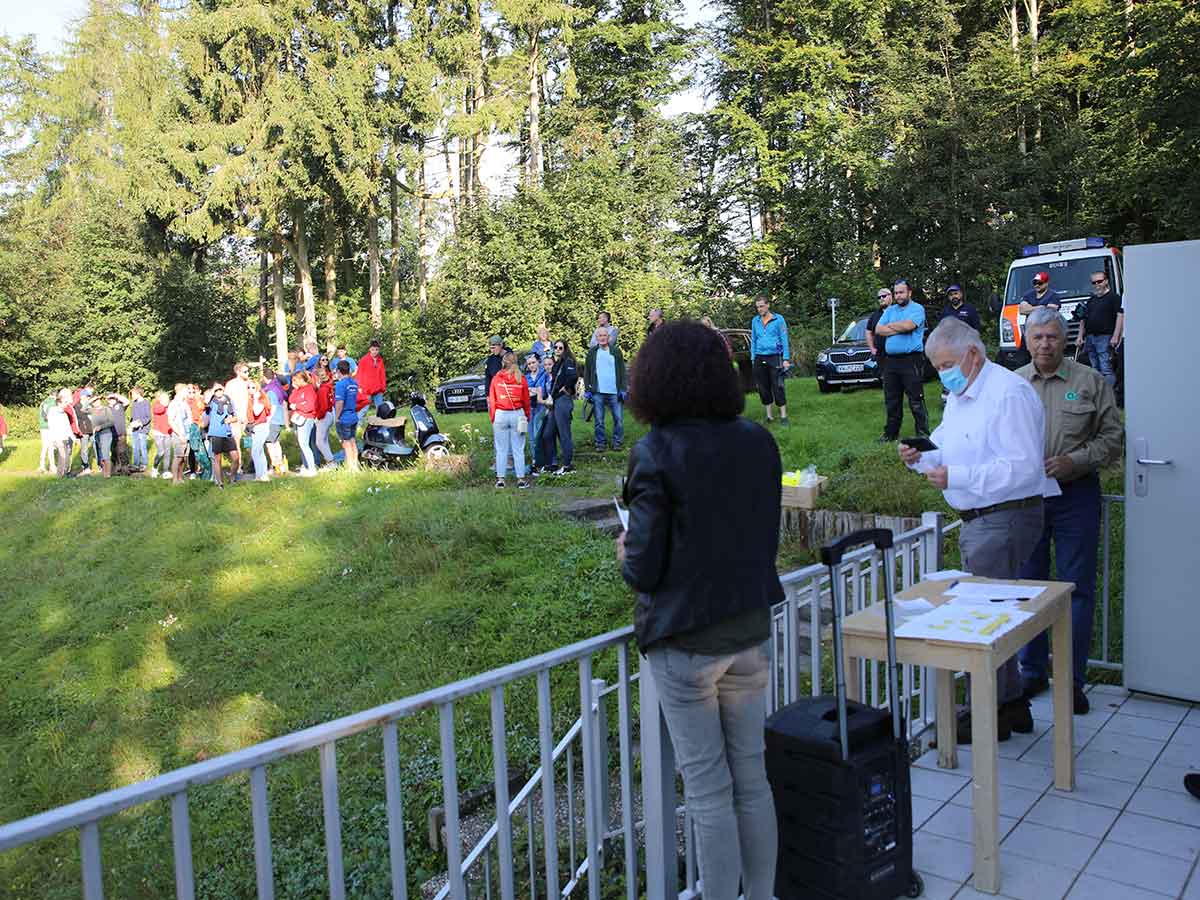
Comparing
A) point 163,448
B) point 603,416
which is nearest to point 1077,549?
point 603,416

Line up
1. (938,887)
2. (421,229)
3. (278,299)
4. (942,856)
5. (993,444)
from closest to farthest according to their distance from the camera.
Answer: (938,887) → (942,856) → (993,444) → (278,299) → (421,229)

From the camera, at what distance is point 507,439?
41.2 ft

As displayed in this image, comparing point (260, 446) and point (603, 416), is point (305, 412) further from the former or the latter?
point (603, 416)

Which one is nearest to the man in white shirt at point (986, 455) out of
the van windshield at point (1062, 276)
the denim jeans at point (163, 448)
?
the van windshield at point (1062, 276)

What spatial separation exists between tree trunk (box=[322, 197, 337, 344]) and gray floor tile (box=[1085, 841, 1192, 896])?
1191 inches

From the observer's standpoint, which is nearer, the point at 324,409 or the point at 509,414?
the point at 509,414

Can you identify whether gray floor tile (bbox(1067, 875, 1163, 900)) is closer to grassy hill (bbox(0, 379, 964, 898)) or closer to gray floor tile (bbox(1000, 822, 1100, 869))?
gray floor tile (bbox(1000, 822, 1100, 869))

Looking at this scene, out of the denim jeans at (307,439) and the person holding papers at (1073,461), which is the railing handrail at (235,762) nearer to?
the person holding papers at (1073,461)

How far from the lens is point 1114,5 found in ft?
82.3

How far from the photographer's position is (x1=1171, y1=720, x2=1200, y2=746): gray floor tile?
14.8ft

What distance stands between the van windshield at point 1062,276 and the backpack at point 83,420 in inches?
675

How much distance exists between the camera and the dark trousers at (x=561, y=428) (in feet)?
41.6

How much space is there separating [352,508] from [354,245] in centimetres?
2518

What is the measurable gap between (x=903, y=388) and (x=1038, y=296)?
3.28 meters
